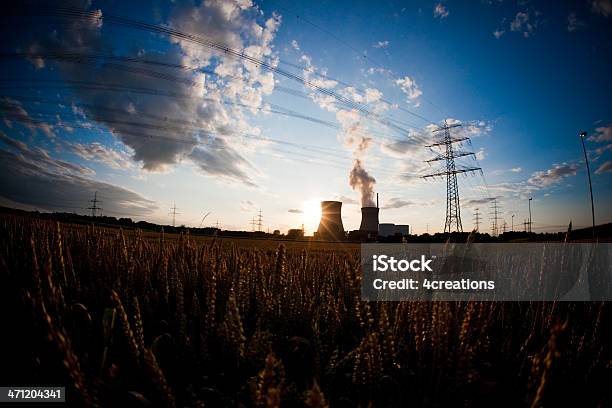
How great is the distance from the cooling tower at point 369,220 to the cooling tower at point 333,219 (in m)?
4.38

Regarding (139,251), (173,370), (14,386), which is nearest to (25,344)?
(14,386)

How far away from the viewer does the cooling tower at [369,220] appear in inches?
2202

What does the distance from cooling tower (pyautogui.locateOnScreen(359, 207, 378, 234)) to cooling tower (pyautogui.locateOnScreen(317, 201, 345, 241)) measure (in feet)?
14.4

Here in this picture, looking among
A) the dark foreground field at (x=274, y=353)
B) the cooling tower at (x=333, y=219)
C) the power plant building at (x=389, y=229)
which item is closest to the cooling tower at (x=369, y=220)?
the cooling tower at (x=333, y=219)

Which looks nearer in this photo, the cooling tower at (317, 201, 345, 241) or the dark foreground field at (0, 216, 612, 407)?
the dark foreground field at (0, 216, 612, 407)

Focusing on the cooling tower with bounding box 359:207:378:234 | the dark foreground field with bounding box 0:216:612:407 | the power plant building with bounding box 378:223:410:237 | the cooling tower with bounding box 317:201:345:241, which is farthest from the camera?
the power plant building with bounding box 378:223:410:237

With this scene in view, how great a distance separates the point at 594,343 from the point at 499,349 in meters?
0.43

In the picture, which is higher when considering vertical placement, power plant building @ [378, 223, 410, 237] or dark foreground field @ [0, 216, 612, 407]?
power plant building @ [378, 223, 410, 237]

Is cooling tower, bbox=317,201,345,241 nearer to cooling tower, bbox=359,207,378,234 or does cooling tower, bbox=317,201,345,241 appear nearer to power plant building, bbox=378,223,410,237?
cooling tower, bbox=359,207,378,234

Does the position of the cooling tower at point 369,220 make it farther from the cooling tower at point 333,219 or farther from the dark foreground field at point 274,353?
the dark foreground field at point 274,353

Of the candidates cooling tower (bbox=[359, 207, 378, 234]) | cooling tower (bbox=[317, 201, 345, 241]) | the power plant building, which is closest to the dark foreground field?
cooling tower (bbox=[317, 201, 345, 241])

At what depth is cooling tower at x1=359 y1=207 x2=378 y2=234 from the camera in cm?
5594

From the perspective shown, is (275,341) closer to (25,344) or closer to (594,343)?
(25,344)

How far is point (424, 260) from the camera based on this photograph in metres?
1.86
